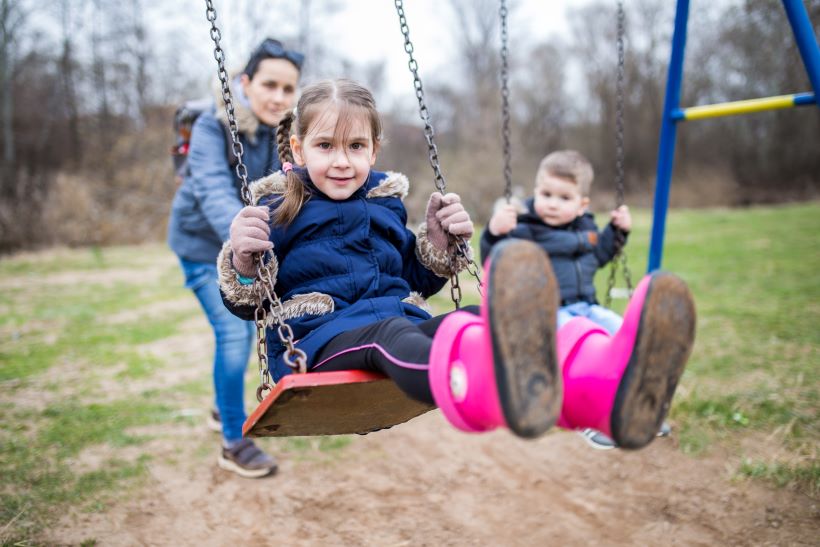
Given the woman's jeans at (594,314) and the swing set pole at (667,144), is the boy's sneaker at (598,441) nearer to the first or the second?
the woman's jeans at (594,314)

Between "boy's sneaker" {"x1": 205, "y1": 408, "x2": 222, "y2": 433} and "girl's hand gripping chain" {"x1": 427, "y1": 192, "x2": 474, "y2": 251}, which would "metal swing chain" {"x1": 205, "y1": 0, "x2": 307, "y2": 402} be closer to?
"girl's hand gripping chain" {"x1": 427, "y1": 192, "x2": 474, "y2": 251}

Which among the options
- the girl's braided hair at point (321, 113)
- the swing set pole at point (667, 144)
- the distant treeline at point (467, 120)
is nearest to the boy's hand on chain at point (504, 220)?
the swing set pole at point (667, 144)

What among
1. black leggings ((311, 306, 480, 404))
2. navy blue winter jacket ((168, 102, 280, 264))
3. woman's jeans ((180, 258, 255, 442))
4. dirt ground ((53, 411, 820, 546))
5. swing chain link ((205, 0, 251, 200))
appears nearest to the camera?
black leggings ((311, 306, 480, 404))

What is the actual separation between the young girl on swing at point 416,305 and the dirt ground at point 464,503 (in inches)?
40.2

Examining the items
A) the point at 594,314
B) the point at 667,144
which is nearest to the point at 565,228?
the point at 594,314

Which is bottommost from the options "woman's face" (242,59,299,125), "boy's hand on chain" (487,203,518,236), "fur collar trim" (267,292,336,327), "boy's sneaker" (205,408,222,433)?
"boy's sneaker" (205,408,222,433)

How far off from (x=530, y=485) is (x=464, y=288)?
5516mm

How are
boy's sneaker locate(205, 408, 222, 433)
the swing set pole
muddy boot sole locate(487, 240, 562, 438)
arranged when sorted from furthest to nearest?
boy's sneaker locate(205, 408, 222, 433) → the swing set pole → muddy boot sole locate(487, 240, 562, 438)

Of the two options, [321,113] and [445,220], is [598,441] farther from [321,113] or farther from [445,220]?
[321,113]

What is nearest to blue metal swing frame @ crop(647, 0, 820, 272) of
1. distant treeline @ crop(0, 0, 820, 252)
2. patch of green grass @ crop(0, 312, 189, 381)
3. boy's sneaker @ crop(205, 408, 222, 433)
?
boy's sneaker @ crop(205, 408, 222, 433)

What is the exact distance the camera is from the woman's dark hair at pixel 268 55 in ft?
9.20

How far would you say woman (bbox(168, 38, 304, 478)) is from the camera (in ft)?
9.12

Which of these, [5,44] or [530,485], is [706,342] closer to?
[530,485]

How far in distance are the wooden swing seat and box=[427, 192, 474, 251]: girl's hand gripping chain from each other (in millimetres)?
610
